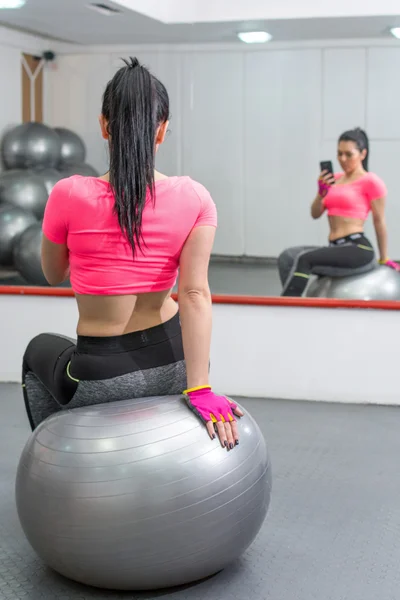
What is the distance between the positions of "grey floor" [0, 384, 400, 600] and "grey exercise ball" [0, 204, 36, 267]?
6.49 feet

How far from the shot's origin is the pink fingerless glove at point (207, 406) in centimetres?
198

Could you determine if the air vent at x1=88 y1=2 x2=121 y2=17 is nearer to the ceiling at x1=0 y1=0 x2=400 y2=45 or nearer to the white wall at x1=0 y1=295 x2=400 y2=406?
the ceiling at x1=0 y1=0 x2=400 y2=45

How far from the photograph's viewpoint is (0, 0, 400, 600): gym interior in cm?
193

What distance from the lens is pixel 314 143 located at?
6148 millimetres

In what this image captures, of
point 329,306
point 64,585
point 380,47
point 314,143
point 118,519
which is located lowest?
point 64,585

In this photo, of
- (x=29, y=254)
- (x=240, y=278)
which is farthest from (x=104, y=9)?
(x=240, y=278)

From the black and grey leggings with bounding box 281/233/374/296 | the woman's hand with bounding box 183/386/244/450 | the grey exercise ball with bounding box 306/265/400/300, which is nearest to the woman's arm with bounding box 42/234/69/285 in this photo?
the woman's hand with bounding box 183/386/244/450

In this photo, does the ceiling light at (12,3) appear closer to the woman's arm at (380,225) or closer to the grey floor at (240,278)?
the grey floor at (240,278)

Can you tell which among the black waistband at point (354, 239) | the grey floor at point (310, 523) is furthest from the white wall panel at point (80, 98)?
the grey floor at point (310, 523)

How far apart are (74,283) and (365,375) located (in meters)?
2.01

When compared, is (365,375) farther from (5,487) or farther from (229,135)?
(229,135)

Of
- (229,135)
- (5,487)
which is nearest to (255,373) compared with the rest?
(5,487)

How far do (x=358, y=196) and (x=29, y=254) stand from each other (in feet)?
6.36

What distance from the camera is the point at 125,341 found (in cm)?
203
